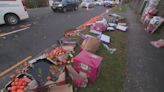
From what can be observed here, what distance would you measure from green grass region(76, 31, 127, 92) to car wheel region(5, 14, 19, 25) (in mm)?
5673

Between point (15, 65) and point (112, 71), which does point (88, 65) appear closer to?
point (112, 71)

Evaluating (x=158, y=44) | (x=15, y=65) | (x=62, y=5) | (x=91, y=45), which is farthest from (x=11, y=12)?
(x=62, y=5)

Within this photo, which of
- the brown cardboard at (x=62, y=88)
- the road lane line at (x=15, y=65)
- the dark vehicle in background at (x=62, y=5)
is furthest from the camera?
the dark vehicle in background at (x=62, y=5)

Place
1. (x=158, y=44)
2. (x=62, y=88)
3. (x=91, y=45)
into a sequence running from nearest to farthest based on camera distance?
(x=62, y=88) < (x=91, y=45) < (x=158, y=44)

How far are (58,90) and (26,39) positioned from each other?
13.4 feet

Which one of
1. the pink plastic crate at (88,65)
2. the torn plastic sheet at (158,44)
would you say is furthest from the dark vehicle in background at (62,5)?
the pink plastic crate at (88,65)

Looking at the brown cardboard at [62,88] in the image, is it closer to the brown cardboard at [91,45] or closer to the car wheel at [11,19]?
the brown cardboard at [91,45]

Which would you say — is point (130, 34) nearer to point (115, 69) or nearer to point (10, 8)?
point (115, 69)

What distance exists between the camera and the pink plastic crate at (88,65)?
3.18 metres

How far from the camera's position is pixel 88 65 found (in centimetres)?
316

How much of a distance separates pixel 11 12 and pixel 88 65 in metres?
6.74

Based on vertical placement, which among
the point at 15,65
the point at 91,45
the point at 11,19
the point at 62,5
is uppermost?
the point at 62,5

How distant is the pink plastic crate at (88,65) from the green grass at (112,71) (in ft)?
0.85

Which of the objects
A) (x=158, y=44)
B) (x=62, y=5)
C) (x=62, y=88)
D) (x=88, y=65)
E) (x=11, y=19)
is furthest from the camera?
(x=62, y=5)
